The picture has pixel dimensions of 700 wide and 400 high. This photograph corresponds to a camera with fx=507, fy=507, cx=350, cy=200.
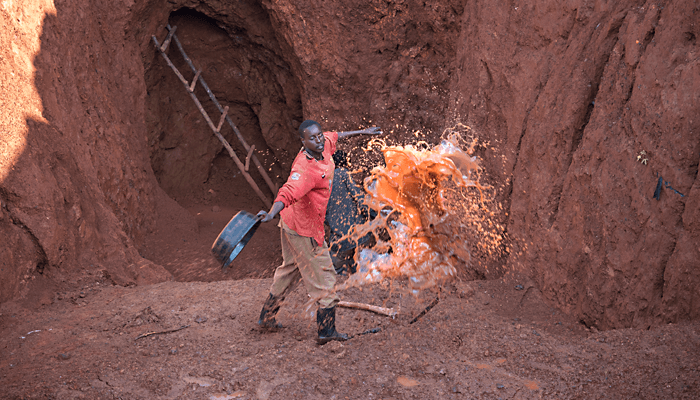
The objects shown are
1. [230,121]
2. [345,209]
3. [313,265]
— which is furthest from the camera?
[230,121]

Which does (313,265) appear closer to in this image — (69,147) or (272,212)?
(272,212)

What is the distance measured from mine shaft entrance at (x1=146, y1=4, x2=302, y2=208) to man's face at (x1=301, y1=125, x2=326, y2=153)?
15.3ft

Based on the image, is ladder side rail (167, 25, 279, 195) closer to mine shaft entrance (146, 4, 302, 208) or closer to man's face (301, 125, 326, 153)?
mine shaft entrance (146, 4, 302, 208)

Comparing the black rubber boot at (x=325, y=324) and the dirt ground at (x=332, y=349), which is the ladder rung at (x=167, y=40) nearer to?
the dirt ground at (x=332, y=349)

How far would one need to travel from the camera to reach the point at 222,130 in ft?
29.7

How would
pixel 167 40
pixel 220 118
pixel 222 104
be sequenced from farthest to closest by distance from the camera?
1. pixel 222 104
2. pixel 220 118
3. pixel 167 40

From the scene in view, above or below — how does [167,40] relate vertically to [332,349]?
above

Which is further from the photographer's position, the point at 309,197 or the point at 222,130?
the point at 222,130

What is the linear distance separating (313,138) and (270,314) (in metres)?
1.41

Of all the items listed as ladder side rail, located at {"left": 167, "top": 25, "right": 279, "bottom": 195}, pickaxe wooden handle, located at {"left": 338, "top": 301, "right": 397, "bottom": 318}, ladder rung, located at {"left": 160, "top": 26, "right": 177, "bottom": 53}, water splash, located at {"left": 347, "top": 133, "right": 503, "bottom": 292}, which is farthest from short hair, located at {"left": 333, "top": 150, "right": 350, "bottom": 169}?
ladder rung, located at {"left": 160, "top": 26, "right": 177, "bottom": 53}

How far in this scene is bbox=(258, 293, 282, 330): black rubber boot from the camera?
3.88 meters

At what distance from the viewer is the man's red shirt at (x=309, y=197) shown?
3.40m

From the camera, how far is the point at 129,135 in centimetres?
682

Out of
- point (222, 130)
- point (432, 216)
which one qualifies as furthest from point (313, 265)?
point (222, 130)
